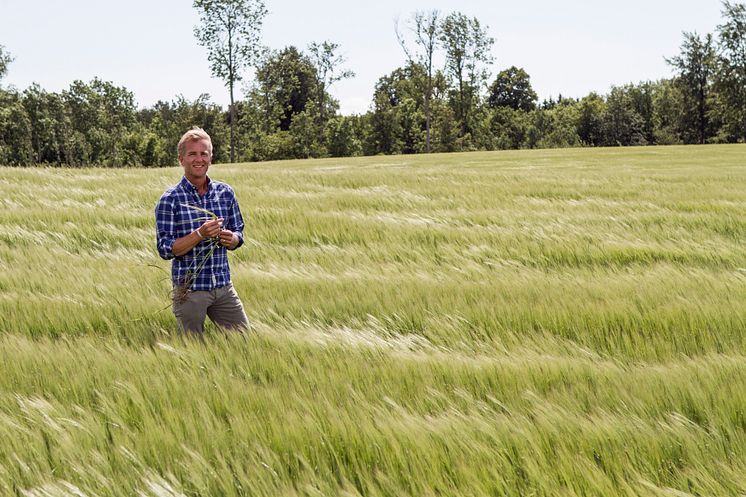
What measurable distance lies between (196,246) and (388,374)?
1.82 m

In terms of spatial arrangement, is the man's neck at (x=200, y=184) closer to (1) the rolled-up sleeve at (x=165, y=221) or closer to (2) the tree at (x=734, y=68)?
(1) the rolled-up sleeve at (x=165, y=221)

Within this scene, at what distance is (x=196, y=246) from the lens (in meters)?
4.27

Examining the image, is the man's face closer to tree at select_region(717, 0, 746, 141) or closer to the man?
the man

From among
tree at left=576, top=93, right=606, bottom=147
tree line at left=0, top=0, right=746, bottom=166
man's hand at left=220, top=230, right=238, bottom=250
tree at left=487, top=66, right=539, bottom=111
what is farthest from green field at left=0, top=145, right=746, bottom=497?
tree at left=576, top=93, right=606, bottom=147

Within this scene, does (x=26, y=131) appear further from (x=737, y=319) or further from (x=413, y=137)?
(x=737, y=319)

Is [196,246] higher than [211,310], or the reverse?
[196,246]

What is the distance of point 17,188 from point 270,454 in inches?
483

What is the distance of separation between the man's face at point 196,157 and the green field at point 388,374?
2.19 feet

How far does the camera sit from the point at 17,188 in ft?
41.3

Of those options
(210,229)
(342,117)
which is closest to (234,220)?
(210,229)

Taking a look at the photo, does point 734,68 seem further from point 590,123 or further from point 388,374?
point 388,374

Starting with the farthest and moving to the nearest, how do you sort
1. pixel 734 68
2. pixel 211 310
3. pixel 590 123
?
pixel 590 123 → pixel 734 68 → pixel 211 310

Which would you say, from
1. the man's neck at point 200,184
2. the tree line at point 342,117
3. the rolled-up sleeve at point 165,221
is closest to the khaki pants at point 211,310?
the rolled-up sleeve at point 165,221

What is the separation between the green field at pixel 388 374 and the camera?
2.19 metres
